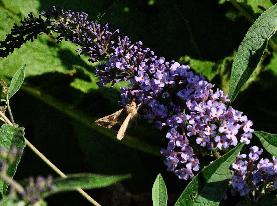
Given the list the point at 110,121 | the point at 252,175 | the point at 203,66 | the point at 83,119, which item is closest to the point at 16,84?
the point at 110,121

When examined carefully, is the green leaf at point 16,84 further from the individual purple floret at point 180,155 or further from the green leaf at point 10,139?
the individual purple floret at point 180,155

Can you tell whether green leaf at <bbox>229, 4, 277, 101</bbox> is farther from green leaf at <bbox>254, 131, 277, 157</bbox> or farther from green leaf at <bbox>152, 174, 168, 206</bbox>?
green leaf at <bbox>152, 174, 168, 206</bbox>

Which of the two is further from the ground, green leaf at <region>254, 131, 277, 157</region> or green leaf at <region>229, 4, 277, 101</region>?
green leaf at <region>229, 4, 277, 101</region>

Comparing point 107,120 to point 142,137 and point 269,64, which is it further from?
point 269,64

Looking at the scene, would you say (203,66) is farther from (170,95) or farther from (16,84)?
(16,84)

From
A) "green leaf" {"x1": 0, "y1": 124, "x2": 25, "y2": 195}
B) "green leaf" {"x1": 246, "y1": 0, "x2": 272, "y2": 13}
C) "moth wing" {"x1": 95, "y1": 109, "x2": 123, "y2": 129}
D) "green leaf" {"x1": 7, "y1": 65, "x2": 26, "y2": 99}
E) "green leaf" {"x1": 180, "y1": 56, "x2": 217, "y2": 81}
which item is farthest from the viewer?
"green leaf" {"x1": 180, "y1": 56, "x2": 217, "y2": 81}

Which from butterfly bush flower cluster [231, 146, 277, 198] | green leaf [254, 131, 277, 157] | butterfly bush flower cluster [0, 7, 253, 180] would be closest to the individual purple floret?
butterfly bush flower cluster [0, 7, 253, 180]

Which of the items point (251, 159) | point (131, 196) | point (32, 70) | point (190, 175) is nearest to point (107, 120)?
point (190, 175)
